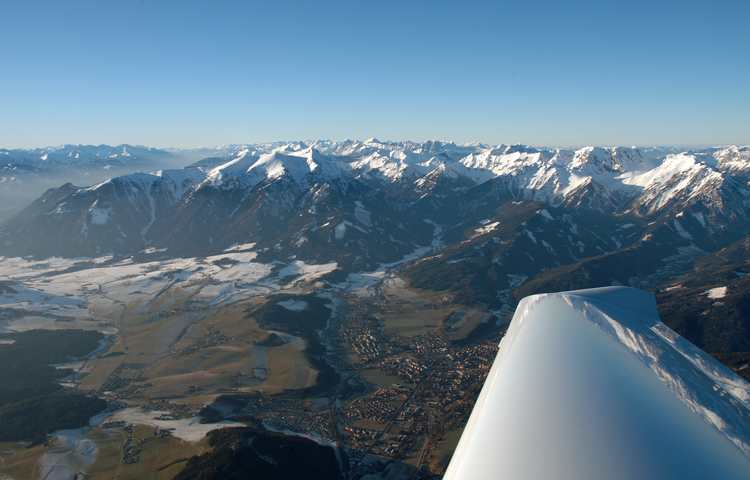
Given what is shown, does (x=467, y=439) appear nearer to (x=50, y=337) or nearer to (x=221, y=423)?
(x=221, y=423)

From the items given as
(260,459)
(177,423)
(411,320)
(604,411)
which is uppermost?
(604,411)

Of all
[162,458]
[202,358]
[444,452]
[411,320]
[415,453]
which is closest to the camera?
[162,458]

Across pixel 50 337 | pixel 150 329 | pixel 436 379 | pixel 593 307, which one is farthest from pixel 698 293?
pixel 50 337

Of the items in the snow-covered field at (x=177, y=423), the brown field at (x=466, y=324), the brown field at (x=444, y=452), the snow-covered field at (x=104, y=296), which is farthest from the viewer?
the snow-covered field at (x=104, y=296)

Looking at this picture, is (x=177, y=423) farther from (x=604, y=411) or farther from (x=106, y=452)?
(x=604, y=411)

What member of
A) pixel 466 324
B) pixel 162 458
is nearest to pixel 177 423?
pixel 162 458

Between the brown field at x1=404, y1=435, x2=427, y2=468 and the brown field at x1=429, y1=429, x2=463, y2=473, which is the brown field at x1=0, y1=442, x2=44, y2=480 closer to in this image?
the brown field at x1=404, y1=435, x2=427, y2=468

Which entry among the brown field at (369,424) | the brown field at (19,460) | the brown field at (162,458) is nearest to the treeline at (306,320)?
the brown field at (369,424)

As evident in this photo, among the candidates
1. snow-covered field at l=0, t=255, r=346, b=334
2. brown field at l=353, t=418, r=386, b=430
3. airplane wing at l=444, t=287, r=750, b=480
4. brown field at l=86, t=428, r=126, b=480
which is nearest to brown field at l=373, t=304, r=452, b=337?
brown field at l=353, t=418, r=386, b=430

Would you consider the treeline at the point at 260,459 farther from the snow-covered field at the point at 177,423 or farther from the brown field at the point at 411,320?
the brown field at the point at 411,320
